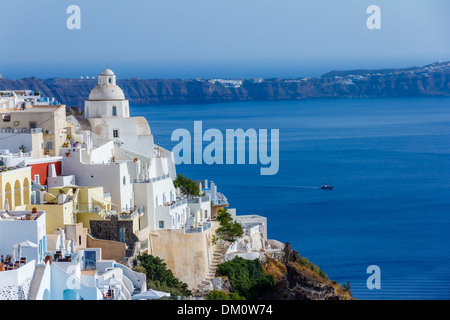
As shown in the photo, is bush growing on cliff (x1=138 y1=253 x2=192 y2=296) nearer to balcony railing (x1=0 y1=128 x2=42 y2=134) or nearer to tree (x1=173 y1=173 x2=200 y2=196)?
balcony railing (x1=0 y1=128 x2=42 y2=134)

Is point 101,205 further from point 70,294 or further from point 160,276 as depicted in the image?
point 70,294

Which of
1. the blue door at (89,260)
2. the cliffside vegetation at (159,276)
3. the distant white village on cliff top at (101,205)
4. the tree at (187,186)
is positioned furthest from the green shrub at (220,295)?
the tree at (187,186)

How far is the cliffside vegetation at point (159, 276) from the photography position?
16.0 metres

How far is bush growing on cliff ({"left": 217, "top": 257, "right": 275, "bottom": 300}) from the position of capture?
18.0 metres

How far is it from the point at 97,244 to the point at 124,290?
223cm

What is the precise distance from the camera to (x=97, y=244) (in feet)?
53.9

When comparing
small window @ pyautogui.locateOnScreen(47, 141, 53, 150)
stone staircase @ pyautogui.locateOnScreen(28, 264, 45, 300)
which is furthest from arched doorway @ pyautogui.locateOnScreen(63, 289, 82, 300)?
small window @ pyautogui.locateOnScreen(47, 141, 53, 150)

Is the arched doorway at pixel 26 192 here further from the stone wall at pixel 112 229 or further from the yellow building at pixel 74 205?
the stone wall at pixel 112 229

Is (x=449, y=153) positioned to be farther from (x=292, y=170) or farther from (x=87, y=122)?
(x=87, y=122)

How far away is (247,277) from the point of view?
60.8 feet

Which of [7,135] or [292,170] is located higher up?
[7,135]

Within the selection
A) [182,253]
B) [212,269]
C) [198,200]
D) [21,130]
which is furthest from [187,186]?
[21,130]

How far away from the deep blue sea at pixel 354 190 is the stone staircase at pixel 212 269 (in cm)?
755

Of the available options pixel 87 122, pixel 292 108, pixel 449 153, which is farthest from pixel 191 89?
pixel 87 122
